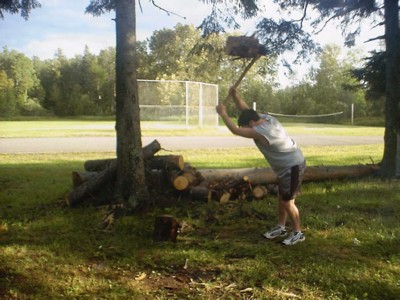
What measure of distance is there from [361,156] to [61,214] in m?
9.36

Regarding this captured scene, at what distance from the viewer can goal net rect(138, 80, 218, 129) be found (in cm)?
2261

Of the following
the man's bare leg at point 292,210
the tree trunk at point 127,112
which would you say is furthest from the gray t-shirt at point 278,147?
the tree trunk at point 127,112

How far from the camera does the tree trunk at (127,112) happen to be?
581 cm

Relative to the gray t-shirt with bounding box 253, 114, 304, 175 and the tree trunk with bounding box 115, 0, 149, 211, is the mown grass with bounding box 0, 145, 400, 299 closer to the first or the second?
the tree trunk with bounding box 115, 0, 149, 211

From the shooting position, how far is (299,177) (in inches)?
180

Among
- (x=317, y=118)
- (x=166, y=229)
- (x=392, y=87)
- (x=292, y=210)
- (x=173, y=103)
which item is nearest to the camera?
(x=292, y=210)

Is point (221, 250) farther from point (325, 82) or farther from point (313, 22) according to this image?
point (325, 82)

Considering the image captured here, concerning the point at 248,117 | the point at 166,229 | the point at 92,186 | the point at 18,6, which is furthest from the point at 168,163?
the point at 18,6

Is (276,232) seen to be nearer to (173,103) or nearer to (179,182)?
(179,182)

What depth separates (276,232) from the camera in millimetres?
4949

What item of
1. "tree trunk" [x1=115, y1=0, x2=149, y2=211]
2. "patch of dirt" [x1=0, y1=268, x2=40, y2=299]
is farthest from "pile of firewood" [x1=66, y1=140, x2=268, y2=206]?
"patch of dirt" [x1=0, y1=268, x2=40, y2=299]

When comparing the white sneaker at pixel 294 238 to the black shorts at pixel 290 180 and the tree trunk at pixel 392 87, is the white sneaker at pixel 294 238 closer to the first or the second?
the black shorts at pixel 290 180

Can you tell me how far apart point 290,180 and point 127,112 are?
2547 mm

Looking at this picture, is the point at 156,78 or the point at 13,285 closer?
the point at 13,285
